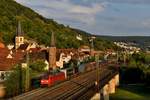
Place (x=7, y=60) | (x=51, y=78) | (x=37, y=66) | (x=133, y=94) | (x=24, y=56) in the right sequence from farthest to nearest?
1. (x=24, y=56)
2. (x=133, y=94)
3. (x=37, y=66)
4. (x=7, y=60)
5. (x=51, y=78)

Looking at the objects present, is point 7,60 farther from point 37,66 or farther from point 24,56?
point 24,56

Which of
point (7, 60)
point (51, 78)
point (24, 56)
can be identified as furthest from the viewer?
point (24, 56)

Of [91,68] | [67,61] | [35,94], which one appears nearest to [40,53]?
[91,68]

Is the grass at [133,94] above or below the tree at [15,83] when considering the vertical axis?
below

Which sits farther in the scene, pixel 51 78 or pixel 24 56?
pixel 24 56

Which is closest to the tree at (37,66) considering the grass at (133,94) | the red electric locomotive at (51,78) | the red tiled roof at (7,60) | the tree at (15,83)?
the red tiled roof at (7,60)

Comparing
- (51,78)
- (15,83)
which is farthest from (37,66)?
(51,78)

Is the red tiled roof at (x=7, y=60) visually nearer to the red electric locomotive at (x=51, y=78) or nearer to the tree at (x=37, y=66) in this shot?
the tree at (x=37, y=66)

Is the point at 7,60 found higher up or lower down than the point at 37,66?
higher up

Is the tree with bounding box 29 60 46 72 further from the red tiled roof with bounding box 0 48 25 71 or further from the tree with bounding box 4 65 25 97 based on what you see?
the tree with bounding box 4 65 25 97

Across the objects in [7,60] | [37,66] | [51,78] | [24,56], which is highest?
[24,56]

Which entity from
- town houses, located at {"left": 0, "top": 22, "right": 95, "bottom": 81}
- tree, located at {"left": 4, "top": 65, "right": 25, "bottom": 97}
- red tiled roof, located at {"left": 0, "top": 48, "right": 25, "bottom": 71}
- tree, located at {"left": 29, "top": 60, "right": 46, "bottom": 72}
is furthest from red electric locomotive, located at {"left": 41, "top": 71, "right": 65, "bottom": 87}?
tree, located at {"left": 29, "top": 60, "right": 46, "bottom": 72}

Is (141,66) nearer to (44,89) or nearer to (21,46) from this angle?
(21,46)

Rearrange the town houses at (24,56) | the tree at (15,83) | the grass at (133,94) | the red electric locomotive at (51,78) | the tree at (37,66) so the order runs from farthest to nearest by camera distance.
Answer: the tree at (37,66) → the grass at (133,94) → the town houses at (24,56) → the tree at (15,83) → the red electric locomotive at (51,78)
